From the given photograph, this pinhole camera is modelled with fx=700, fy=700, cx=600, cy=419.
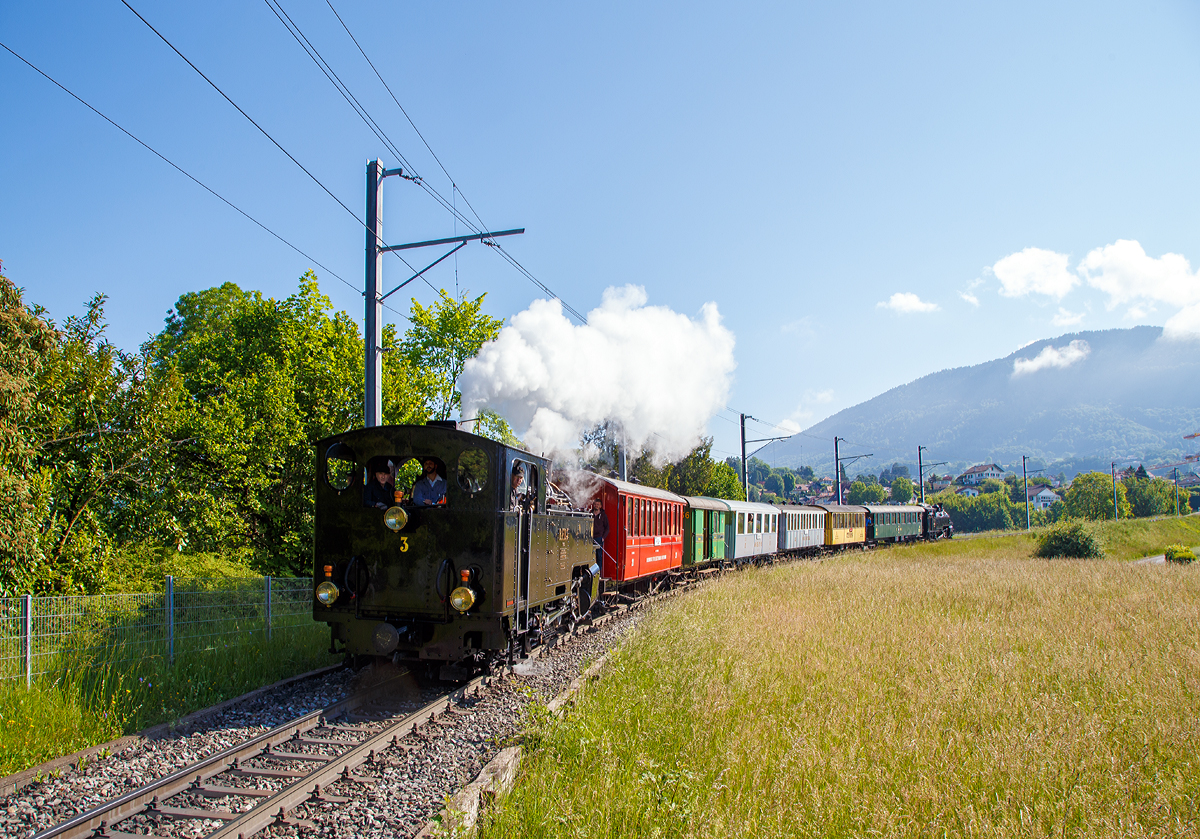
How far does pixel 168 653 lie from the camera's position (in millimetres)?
8766

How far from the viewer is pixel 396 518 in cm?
771

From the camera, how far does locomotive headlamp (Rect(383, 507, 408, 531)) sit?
7.70m

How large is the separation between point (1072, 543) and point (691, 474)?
2358 centimetres

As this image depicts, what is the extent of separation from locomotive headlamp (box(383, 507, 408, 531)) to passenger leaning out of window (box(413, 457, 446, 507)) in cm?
26

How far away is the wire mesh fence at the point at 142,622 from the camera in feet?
24.1

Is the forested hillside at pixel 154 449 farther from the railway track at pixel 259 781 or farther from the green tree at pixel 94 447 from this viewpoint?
the railway track at pixel 259 781

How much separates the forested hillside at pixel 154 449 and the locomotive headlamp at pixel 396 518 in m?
4.48

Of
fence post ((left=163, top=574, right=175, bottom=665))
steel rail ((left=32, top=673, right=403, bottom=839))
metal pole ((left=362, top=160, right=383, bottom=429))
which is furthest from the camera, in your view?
metal pole ((left=362, top=160, right=383, bottom=429))

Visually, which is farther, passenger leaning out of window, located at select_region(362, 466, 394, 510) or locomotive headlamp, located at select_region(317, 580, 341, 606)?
passenger leaning out of window, located at select_region(362, 466, 394, 510)

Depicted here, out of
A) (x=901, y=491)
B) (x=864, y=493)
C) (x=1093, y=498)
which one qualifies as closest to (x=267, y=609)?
(x=1093, y=498)

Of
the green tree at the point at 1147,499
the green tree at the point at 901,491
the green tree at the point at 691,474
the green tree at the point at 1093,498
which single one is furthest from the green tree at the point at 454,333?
the green tree at the point at 901,491

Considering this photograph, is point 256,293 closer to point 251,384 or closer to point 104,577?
point 251,384

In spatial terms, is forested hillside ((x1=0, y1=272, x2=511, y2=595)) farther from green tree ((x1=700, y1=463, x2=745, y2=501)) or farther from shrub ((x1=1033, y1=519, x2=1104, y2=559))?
green tree ((x1=700, y1=463, x2=745, y2=501))

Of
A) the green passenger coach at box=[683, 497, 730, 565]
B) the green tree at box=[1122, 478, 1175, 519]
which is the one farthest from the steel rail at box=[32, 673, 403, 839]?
the green tree at box=[1122, 478, 1175, 519]
